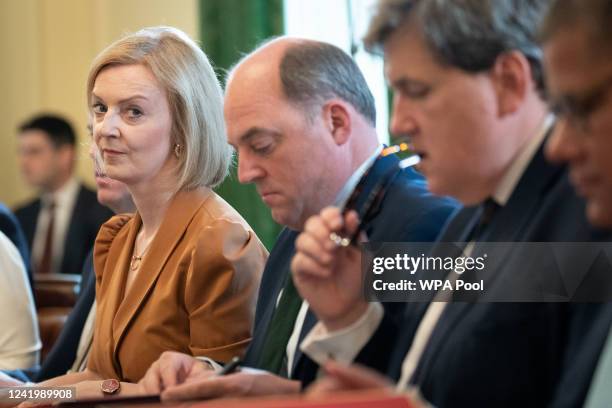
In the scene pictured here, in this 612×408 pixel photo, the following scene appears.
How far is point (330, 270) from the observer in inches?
84.8

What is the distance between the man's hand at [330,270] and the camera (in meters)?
2.12

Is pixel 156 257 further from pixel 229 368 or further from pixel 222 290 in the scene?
pixel 229 368

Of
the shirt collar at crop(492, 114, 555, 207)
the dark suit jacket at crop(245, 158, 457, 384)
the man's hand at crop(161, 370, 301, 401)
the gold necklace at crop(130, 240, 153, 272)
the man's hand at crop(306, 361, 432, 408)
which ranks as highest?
the shirt collar at crop(492, 114, 555, 207)

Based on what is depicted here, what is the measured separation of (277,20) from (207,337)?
4108 mm

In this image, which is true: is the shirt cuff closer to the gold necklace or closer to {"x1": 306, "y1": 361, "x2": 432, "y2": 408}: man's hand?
{"x1": 306, "y1": 361, "x2": 432, "y2": 408}: man's hand

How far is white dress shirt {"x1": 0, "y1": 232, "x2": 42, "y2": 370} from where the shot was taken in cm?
366

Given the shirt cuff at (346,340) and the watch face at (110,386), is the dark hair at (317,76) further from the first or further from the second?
the watch face at (110,386)

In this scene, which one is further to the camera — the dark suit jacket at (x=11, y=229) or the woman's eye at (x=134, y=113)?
the dark suit jacket at (x=11, y=229)

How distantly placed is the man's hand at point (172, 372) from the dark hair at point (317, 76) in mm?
677

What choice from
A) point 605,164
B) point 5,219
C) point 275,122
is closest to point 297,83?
point 275,122

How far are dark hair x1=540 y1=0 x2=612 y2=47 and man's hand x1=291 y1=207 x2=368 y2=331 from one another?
0.68 m

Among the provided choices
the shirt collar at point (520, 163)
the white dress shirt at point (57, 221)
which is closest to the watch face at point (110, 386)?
the shirt collar at point (520, 163)

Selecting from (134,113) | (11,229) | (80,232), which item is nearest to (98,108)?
(134,113)

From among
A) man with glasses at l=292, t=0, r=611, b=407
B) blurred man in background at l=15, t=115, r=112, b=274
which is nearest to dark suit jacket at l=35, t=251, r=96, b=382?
man with glasses at l=292, t=0, r=611, b=407
